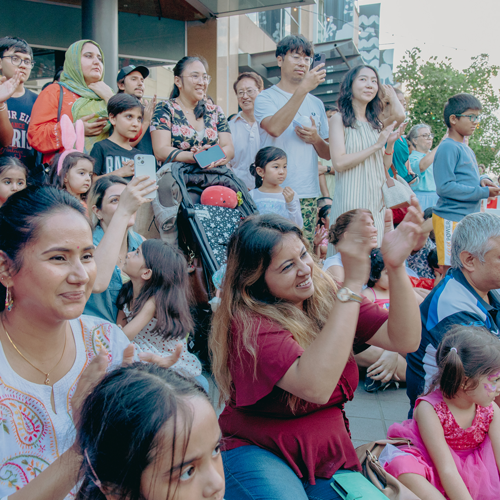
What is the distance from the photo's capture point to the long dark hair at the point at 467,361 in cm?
227

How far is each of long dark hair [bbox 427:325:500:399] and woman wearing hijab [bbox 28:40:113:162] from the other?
3191 mm

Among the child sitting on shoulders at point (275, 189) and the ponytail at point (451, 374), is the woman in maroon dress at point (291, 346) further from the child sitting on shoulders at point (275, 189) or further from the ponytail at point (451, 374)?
the child sitting on shoulders at point (275, 189)

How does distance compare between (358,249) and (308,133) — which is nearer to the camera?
(358,249)

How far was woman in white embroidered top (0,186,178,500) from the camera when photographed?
1456mm

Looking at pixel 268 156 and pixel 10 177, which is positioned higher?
pixel 268 156

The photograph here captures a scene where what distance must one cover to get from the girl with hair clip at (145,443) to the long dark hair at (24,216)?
1.91ft

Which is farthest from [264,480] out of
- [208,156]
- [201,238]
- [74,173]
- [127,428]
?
[208,156]

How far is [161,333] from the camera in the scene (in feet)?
10.3

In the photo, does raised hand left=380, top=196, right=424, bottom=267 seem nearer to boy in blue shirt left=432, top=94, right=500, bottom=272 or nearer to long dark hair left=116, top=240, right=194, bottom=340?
long dark hair left=116, top=240, right=194, bottom=340

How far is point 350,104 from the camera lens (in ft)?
14.6

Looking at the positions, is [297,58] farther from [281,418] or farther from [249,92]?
[281,418]

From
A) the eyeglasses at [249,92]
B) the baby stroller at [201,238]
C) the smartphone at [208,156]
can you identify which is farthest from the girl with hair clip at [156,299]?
the eyeglasses at [249,92]

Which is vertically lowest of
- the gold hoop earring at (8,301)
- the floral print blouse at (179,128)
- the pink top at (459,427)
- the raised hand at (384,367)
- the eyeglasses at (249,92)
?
the raised hand at (384,367)

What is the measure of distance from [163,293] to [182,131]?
1.76 meters
